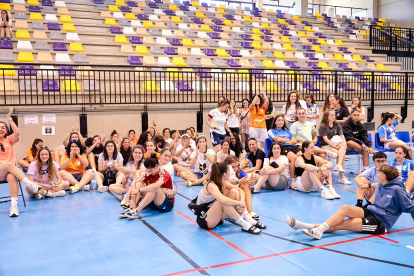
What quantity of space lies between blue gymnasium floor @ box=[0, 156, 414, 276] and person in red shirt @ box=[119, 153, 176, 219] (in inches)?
5.4

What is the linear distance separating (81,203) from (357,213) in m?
4.15

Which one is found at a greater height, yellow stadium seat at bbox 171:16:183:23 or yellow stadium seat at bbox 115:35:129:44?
yellow stadium seat at bbox 171:16:183:23

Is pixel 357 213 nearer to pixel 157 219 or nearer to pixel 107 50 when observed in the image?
pixel 157 219

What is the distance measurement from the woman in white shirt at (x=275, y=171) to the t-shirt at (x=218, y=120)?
2.28 m

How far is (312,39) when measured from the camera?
18422 mm

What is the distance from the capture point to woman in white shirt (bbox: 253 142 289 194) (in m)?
6.79

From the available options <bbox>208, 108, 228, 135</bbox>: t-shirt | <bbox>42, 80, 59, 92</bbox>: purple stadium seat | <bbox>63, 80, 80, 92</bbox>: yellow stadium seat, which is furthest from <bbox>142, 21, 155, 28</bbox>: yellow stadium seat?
<bbox>208, 108, 228, 135</bbox>: t-shirt

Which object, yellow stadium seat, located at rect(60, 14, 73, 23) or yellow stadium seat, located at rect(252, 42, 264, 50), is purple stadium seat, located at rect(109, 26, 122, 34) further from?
yellow stadium seat, located at rect(252, 42, 264, 50)

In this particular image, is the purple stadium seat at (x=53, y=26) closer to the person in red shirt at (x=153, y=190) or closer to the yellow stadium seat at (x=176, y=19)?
the yellow stadium seat at (x=176, y=19)

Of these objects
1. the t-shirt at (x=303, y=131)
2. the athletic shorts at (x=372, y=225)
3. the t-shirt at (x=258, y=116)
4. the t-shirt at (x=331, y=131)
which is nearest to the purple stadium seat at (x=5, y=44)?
the t-shirt at (x=258, y=116)

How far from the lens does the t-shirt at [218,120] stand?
29.7 ft

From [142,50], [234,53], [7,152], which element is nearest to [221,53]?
[234,53]

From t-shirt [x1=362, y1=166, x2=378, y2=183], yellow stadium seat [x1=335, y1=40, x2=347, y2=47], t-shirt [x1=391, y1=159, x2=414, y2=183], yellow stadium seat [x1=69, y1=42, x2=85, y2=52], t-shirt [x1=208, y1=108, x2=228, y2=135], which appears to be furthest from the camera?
yellow stadium seat [x1=335, y1=40, x2=347, y2=47]

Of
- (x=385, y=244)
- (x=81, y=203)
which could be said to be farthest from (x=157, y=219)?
(x=385, y=244)
